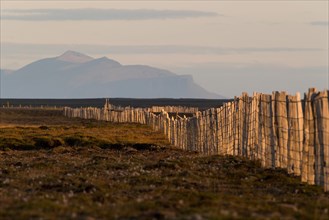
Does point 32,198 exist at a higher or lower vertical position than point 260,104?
lower

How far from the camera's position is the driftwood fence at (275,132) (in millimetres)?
23594

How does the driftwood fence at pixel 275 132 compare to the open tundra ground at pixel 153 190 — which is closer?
the open tundra ground at pixel 153 190

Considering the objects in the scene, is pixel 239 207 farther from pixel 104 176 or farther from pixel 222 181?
pixel 104 176

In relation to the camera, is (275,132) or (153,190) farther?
(275,132)

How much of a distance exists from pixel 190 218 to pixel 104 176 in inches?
416

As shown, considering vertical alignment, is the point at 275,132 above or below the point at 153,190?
above

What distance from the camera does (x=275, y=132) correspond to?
2784 centimetres

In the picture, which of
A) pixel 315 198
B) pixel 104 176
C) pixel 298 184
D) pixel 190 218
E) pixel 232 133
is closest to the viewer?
pixel 190 218

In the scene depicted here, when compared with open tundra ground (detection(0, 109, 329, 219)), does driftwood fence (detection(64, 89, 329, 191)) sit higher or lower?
A: higher

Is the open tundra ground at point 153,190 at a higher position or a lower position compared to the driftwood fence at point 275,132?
lower

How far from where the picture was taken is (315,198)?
70.0 feet

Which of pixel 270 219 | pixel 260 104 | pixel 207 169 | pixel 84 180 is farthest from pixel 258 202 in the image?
pixel 260 104

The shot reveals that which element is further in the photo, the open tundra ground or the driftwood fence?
the driftwood fence

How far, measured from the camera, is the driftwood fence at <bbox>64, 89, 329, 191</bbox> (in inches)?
929
